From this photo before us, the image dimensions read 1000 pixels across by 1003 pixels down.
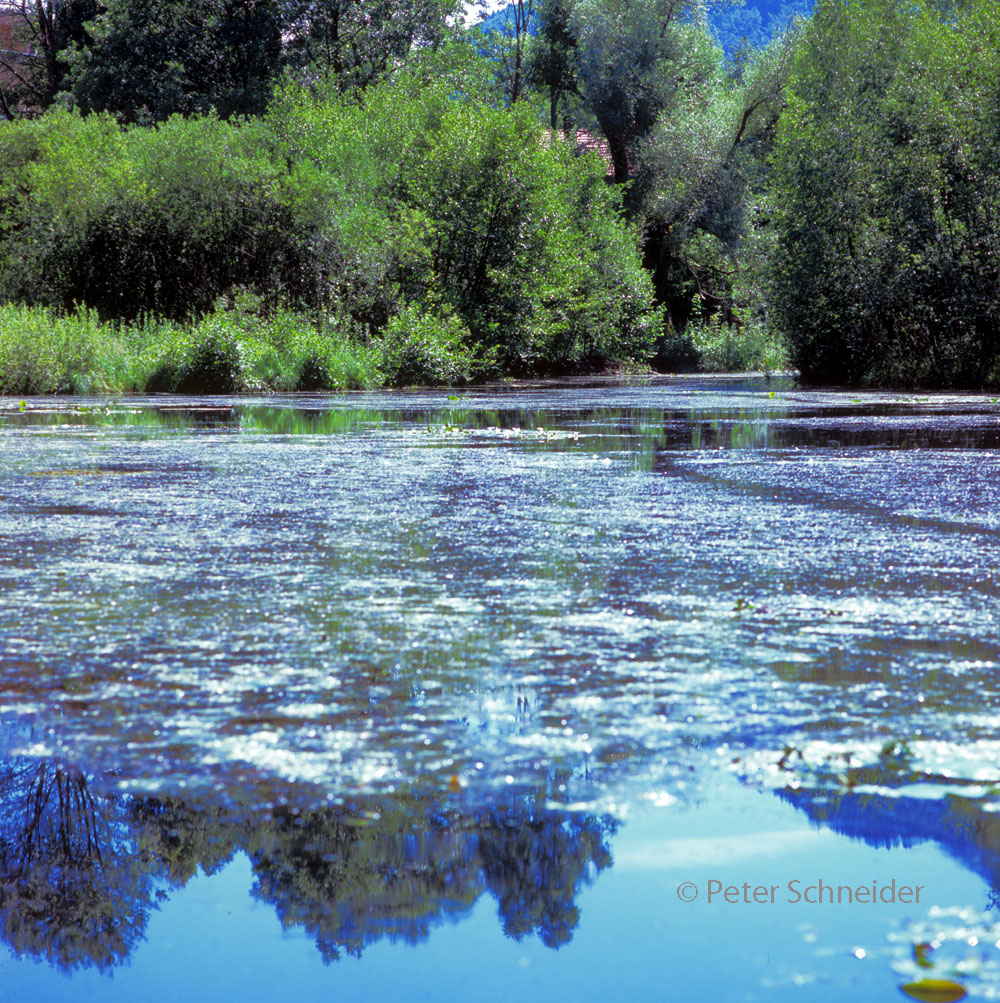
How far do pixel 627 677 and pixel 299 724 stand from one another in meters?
0.69

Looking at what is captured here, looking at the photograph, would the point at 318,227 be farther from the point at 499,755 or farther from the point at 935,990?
the point at 935,990

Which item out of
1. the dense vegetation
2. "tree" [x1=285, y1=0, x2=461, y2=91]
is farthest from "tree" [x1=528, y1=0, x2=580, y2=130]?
"tree" [x1=285, y1=0, x2=461, y2=91]

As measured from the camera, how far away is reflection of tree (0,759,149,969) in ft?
4.50

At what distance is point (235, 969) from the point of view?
1.30m

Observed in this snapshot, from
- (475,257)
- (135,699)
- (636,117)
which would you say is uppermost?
(636,117)

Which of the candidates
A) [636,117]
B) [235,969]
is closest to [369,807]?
[235,969]

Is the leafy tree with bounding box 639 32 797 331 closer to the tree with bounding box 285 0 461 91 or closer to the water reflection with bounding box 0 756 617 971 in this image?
the tree with bounding box 285 0 461 91

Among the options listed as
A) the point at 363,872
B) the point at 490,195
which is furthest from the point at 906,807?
the point at 490,195

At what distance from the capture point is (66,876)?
153 cm

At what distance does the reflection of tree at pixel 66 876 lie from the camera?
1.37m

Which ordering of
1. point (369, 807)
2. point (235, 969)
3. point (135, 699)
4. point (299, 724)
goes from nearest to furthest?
Result: point (235, 969) → point (369, 807) → point (299, 724) → point (135, 699)

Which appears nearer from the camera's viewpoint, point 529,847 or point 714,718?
point 529,847

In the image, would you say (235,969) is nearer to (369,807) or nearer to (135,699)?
(369,807)

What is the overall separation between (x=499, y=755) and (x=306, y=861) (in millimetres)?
501
